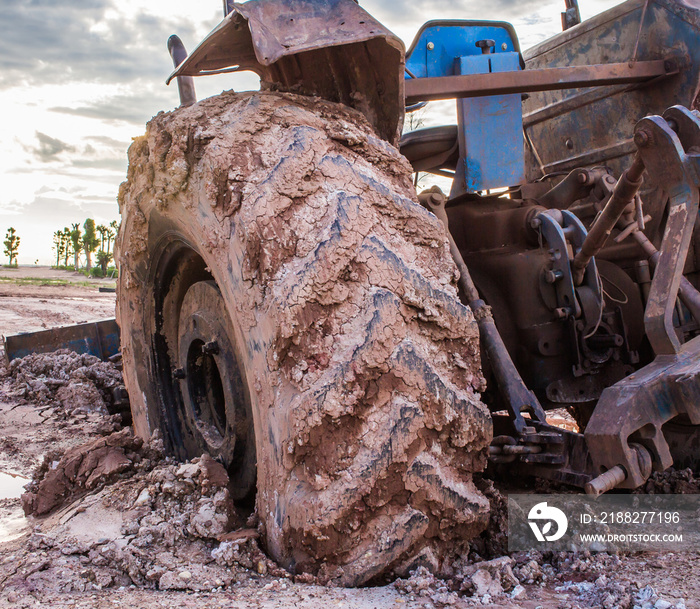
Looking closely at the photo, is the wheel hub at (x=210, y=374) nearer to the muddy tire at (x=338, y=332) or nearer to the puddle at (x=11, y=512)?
the muddy tire at (x=338, y=332)

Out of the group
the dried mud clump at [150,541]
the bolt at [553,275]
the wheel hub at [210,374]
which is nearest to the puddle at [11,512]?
the dried mud clump at [150,541]

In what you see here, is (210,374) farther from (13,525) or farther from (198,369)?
(13,525)

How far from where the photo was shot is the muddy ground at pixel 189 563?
50.7 inches

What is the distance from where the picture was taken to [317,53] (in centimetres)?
185

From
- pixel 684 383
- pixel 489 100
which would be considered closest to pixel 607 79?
pixel 489 100

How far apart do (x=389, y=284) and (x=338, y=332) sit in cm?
16

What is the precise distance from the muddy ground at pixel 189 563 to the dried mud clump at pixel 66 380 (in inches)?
73.5

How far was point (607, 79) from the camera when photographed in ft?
7.90

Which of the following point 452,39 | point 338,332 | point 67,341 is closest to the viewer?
point 338,332

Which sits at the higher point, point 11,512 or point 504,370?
point 504,370

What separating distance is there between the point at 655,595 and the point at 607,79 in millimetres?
1848

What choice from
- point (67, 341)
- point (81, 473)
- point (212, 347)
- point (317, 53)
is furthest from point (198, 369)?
point (67, 341)

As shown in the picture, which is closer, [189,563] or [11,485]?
[189,563]

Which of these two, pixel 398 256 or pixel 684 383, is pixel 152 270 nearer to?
pixel 398 256
